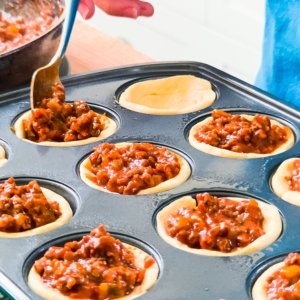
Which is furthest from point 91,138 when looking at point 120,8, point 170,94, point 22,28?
point 22,28

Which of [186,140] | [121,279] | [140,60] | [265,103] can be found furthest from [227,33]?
[121,279]

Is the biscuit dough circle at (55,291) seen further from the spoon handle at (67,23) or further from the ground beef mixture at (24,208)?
the spoon handle at (67,23)

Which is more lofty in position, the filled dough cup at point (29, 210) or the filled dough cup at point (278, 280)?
the filled dough cup at point (278, 280)

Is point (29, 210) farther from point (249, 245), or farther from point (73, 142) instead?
point (249, 245)

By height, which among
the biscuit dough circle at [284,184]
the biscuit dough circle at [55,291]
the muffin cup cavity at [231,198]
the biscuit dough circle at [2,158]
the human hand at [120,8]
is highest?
the human hand at [120,8]

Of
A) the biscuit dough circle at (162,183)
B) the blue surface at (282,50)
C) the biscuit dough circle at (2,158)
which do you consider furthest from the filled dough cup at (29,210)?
the blue surface at (282,50)

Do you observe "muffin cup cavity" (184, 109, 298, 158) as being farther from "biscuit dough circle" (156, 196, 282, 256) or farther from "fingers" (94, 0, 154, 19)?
"fingers" (94, 0, 154, 19)
